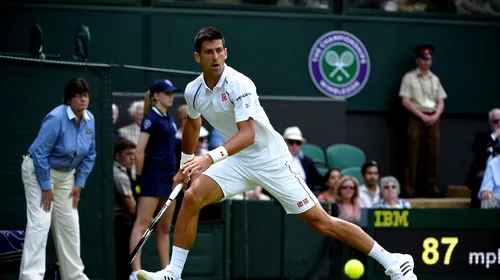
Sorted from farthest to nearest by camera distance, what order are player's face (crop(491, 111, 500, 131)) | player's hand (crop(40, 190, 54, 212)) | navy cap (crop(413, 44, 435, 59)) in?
navy cap (crop(413, 44, 435, 59))
player's face (crop(491, 111, 500, 131))
player's hand (crop(40, 190, 54, 212))

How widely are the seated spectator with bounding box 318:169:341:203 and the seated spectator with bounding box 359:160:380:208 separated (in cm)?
38

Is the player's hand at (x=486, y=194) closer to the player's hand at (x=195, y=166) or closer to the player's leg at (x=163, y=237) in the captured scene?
the player's leg at (x=163, y=237)

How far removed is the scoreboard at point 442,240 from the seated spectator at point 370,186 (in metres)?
1.60

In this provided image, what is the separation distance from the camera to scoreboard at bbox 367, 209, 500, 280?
11.2 m

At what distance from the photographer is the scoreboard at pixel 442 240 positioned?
440 inches

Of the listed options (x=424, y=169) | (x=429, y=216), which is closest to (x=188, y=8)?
(x=424, y=169)

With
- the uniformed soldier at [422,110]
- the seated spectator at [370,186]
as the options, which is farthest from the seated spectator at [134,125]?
the uniformed soldier at [422,110]

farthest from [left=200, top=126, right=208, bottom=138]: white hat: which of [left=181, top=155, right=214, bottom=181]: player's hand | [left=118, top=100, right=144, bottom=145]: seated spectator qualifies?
[left=181, top=155, right=214, bottom=181]: player's hand

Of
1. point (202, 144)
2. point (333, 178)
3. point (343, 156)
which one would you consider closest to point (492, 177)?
point (333, 178)

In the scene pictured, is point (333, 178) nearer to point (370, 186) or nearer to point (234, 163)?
point (370, 186)

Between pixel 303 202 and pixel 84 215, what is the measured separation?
9.75 ft

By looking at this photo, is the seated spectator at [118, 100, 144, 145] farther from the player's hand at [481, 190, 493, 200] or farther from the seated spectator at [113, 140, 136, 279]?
the player's hand at [481, 190, 493, 200]

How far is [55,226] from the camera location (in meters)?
10.1

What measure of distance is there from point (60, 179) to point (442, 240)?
413cm
